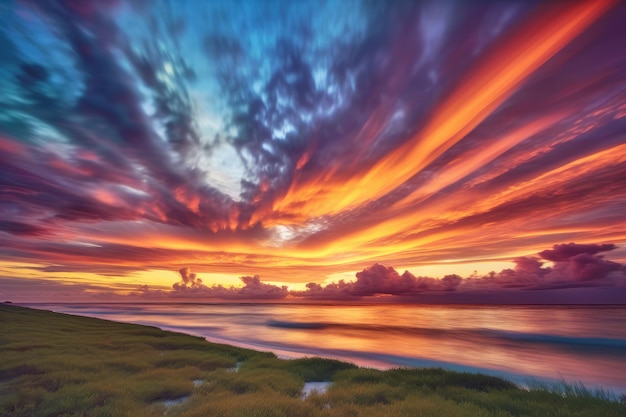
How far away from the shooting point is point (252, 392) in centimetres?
1071

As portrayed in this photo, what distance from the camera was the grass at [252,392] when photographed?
863 cm

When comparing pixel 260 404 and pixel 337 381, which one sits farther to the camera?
pixel 337 381

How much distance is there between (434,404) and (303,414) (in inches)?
162

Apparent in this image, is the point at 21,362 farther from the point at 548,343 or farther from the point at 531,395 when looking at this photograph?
the point at 548,343

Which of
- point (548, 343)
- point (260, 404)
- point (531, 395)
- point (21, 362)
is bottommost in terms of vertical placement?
point (548, 343)

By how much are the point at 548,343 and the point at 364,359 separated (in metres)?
26.1

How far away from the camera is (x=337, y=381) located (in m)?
13.1

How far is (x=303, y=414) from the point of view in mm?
8414

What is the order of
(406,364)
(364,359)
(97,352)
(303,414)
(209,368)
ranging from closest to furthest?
(303,414), (209,368), (97,352), (406,364), (364,359)

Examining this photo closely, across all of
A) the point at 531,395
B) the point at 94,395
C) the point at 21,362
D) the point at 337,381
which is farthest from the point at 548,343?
the point at 21,362

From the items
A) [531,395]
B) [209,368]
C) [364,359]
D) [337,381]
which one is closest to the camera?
[531,395]

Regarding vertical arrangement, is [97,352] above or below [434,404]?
above

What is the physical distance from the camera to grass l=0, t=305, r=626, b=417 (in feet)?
28.3

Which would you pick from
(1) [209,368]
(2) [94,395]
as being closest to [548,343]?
(1) [209,368]
